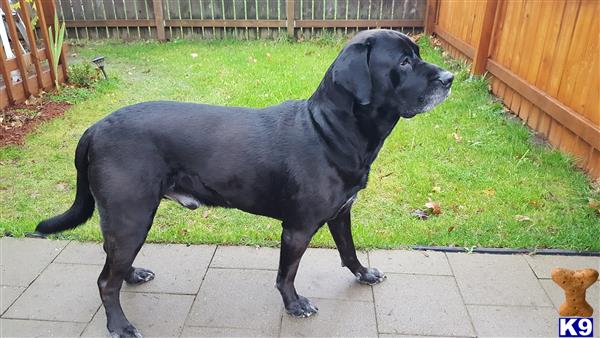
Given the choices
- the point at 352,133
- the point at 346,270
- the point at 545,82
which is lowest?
the point at 346,270

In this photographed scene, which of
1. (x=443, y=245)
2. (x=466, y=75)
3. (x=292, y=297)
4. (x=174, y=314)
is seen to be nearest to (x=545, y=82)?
(x=466, y=75)

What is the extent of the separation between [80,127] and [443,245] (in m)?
4.38

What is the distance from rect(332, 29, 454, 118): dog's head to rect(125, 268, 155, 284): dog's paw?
1840mm

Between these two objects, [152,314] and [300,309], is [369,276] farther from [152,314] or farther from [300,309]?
A: [152,314]

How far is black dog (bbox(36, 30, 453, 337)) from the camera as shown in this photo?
7.57 ft

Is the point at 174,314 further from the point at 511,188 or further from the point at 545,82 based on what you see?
the point at 545,82

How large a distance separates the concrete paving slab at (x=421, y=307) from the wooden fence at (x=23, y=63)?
5324 mm

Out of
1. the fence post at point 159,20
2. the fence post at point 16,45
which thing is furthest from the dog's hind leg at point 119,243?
the fence post at point 159,20

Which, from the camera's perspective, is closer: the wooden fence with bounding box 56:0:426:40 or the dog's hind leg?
the dog's hind leg

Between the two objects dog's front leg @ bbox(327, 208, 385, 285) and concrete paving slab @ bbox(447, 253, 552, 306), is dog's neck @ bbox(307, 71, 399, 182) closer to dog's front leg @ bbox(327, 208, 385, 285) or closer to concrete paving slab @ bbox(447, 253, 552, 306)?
dog's front leg @ bbox(327, 208, 385, 285)

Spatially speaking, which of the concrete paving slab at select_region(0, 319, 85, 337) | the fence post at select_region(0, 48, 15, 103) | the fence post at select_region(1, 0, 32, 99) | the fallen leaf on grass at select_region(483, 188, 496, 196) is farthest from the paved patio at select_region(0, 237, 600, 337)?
the fence post at select_region(1, 0, 32, 99)

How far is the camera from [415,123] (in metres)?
5.63

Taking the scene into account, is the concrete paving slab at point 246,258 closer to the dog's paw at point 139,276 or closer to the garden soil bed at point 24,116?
the dog's paw at point 139,276

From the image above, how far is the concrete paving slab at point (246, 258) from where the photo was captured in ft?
10.8
